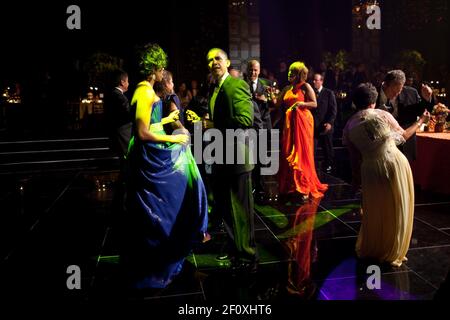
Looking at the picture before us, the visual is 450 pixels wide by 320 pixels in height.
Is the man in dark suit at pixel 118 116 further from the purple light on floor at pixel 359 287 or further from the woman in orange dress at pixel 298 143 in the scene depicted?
the purple light on floor at pixel 359 287

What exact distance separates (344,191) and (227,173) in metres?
3.21

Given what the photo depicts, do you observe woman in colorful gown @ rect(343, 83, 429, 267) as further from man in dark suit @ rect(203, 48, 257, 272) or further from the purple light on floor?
man in dark suit @ rect(203, 48, 257, 272)

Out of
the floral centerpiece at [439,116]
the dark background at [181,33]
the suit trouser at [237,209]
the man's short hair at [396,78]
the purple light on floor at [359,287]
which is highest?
the dark background at [181,33]

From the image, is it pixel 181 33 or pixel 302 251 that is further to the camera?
pixel 181 33

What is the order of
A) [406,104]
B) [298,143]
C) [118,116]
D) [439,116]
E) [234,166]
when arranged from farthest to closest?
1. [439,116]
2. [298,143]
3. [118,116]
4. [406,104]
5. [234,166]

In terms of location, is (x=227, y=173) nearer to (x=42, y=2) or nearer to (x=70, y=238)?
(x=70, y=238)

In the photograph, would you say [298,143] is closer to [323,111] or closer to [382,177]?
[323,111]

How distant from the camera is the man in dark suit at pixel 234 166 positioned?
3172 millimetres

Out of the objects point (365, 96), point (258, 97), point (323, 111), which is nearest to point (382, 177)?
point (365, 96)

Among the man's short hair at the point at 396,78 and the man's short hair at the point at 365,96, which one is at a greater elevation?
the man's short hair at the point at 396,78

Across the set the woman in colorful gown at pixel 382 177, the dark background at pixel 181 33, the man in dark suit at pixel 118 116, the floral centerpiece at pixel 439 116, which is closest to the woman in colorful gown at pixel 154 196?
the woman in colorful gown at pixel 382 177

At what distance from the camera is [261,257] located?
3.76 m

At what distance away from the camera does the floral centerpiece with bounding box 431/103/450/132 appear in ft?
19.4

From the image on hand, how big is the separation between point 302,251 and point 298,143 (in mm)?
2174
